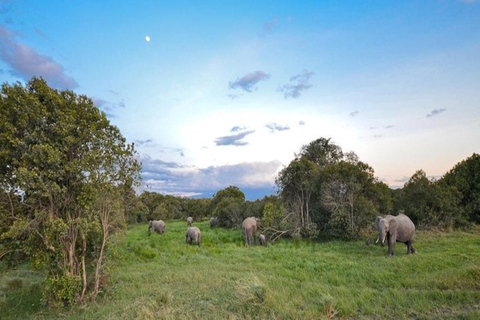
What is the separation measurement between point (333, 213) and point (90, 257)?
17603 mm

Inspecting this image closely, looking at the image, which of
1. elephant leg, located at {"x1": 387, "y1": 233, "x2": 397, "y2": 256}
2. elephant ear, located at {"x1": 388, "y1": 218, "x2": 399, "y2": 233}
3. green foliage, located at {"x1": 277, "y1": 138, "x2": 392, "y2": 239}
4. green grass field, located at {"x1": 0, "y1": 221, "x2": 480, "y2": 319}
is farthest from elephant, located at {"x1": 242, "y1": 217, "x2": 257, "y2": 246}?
elephant ear, located at {"x1": 388, "y1": 218, "x2": 399, "y2": 233}

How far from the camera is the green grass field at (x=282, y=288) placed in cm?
855

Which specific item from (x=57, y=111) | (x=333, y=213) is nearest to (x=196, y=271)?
(x=57, y=111)

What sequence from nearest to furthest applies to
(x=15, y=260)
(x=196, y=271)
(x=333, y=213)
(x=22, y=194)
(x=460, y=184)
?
(x=22, y=194) → (x=15, y=260) → (x=196, y=271) → (x=333, y=213) → (x=460, y=184)

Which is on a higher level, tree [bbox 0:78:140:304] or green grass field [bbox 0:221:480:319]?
tree [bbox 0:78:140:304]

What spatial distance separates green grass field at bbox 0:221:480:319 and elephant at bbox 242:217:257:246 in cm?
630

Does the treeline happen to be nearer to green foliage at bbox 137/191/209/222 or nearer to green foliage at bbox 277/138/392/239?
green foliage at bbox 277/138/392/239

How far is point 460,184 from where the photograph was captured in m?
28.0

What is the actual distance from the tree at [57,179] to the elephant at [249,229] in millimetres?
14565

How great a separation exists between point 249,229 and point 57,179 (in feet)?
55.7

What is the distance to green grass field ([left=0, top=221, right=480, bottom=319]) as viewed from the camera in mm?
8555

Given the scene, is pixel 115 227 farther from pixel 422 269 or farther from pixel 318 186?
pixel 318 186

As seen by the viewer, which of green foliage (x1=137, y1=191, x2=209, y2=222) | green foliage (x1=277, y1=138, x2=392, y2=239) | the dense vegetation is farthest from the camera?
green foliage (x1=137, y1=191, x2=209, y2=222)

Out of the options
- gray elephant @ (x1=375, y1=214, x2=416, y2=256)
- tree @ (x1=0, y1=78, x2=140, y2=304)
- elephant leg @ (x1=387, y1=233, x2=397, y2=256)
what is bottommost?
elephant leg @ (x1=387, y1=233, x2=397, y2=256)
